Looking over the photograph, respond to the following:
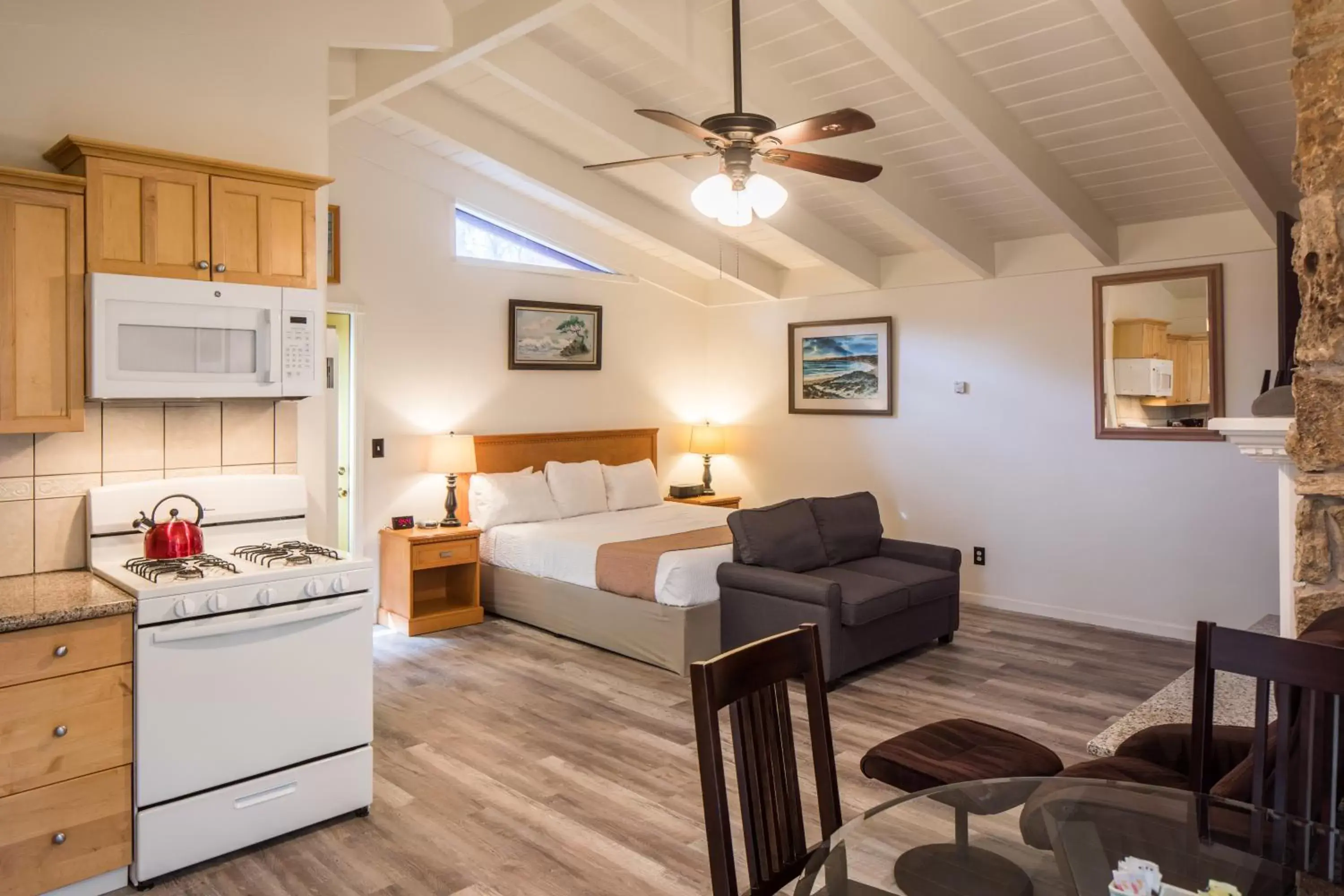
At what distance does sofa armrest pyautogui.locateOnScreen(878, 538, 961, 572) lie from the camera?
5.24 meters

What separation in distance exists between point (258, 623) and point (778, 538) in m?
2.76

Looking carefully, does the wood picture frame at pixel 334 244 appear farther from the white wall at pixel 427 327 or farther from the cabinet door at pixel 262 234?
the cabinet door at pixel 262 234

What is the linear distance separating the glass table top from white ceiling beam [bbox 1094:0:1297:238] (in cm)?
274

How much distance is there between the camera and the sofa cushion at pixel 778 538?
15.6ft

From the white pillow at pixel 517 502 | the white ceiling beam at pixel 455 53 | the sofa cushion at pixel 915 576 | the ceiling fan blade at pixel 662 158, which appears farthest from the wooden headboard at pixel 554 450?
the ceiling fan blade at pixel 662 158

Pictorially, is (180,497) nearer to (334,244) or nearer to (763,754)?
(763,754)

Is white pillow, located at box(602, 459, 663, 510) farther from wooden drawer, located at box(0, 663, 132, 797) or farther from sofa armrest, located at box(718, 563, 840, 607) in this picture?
wooden drawer, located at box(0, 663, 132, 797)

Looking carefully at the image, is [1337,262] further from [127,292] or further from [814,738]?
[127,292]

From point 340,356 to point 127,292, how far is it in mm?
2764

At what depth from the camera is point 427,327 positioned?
600 centimetres

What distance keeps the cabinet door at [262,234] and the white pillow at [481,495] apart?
2.75 metres

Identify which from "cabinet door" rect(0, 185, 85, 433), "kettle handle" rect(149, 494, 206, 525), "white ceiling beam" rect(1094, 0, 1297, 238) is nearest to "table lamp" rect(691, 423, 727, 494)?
"white ceiling beam" rect(1094, 0, 1297, 238)

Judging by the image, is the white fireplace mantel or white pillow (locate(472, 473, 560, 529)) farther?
white pillow (locate(472, 473, 560, 529))

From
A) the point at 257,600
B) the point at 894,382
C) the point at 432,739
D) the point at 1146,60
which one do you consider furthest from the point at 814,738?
the point at 894,382
